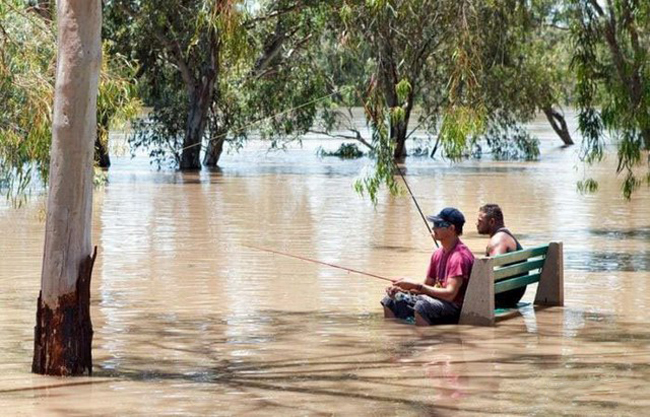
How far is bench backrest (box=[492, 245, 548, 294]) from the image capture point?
12.5 m

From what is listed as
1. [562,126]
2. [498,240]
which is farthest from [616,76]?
[562,126]

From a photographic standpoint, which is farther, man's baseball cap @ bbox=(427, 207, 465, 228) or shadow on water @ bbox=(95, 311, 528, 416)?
man's baseball cap @ bbox=(427, 207, 465, 228)

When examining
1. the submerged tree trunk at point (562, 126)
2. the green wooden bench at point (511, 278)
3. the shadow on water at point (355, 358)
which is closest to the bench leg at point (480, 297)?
the green wooden bench at point (511, 278)

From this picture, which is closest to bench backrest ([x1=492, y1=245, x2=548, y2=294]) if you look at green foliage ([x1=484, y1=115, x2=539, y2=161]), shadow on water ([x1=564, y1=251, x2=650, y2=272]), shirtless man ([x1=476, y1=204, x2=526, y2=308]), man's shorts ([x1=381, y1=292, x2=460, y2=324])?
shirtless man ([x1=476, y1=204, x2=526, y2=308])

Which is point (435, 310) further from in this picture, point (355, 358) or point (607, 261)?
point (607, 261)

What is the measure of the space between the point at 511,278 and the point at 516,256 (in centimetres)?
31

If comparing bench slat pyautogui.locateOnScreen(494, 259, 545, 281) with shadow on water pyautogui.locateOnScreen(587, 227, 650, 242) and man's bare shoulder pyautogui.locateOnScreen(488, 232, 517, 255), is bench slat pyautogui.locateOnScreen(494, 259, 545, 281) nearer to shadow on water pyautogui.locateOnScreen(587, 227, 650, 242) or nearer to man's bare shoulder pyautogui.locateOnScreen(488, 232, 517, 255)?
man's bare shoulder pyautogui.locateOnScreen(488, 232, 517, 255)

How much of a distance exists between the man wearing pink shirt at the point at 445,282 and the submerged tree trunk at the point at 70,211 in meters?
3.19

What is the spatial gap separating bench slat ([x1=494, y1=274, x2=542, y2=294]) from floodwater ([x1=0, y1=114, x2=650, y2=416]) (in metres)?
0.26

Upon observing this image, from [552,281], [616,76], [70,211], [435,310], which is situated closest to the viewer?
[70,211]

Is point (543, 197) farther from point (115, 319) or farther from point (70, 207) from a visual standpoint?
point (70, 207)

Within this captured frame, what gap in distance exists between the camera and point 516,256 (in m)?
12.8

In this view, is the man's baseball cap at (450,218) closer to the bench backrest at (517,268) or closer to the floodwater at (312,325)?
the bench backrest at (517,268)

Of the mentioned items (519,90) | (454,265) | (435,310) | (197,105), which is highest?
(519,90)
